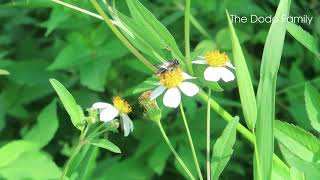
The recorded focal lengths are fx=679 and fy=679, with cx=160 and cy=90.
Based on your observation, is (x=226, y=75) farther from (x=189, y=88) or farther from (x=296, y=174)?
(x=296, y=174)

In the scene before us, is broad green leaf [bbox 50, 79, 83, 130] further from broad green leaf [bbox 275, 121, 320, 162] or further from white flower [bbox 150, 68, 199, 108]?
broad green leaf [bbox 275, 121, 320, 162]

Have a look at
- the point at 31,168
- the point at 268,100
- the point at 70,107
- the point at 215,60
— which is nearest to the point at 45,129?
the point at 31,168

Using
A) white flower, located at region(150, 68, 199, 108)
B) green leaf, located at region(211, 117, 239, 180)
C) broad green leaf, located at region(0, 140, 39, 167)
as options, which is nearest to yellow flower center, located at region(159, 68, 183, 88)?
white flower, located at region(150, 68, 199, 108)

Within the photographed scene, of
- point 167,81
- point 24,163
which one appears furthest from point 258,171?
point 24,163

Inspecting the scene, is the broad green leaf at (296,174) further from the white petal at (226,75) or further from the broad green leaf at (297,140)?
the white petal at (226,75)

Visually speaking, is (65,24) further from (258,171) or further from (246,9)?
(258,171)

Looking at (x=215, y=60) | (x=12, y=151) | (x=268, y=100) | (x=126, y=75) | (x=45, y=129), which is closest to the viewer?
(x=268, y=100)
